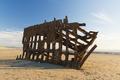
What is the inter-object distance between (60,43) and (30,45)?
20.0ft

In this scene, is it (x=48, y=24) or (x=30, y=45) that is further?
(x=30, y=45)

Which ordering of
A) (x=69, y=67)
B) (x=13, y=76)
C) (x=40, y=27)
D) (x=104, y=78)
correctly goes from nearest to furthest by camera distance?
(x=13, y=76) → (x=104, y=78) → (x=69, y=67) → (x=40, y=27)

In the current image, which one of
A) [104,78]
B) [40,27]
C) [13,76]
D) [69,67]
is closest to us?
[13,76]

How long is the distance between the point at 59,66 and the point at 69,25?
272 cm

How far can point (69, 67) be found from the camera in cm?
1650

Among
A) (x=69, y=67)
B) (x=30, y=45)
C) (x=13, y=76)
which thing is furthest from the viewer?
(x=30, y=45)

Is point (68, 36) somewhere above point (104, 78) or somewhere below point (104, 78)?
above

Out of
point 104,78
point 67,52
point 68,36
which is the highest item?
point 68,36

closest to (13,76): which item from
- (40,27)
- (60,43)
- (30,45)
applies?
(60,43)

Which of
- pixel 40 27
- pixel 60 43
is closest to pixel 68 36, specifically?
pixel 60 43

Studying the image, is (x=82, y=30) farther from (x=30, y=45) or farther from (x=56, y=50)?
(x=30, y=45)

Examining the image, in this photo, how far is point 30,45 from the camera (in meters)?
22.8

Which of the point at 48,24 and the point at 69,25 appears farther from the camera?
the point at 48,24

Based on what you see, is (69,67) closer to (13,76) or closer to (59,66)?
(59,66)
